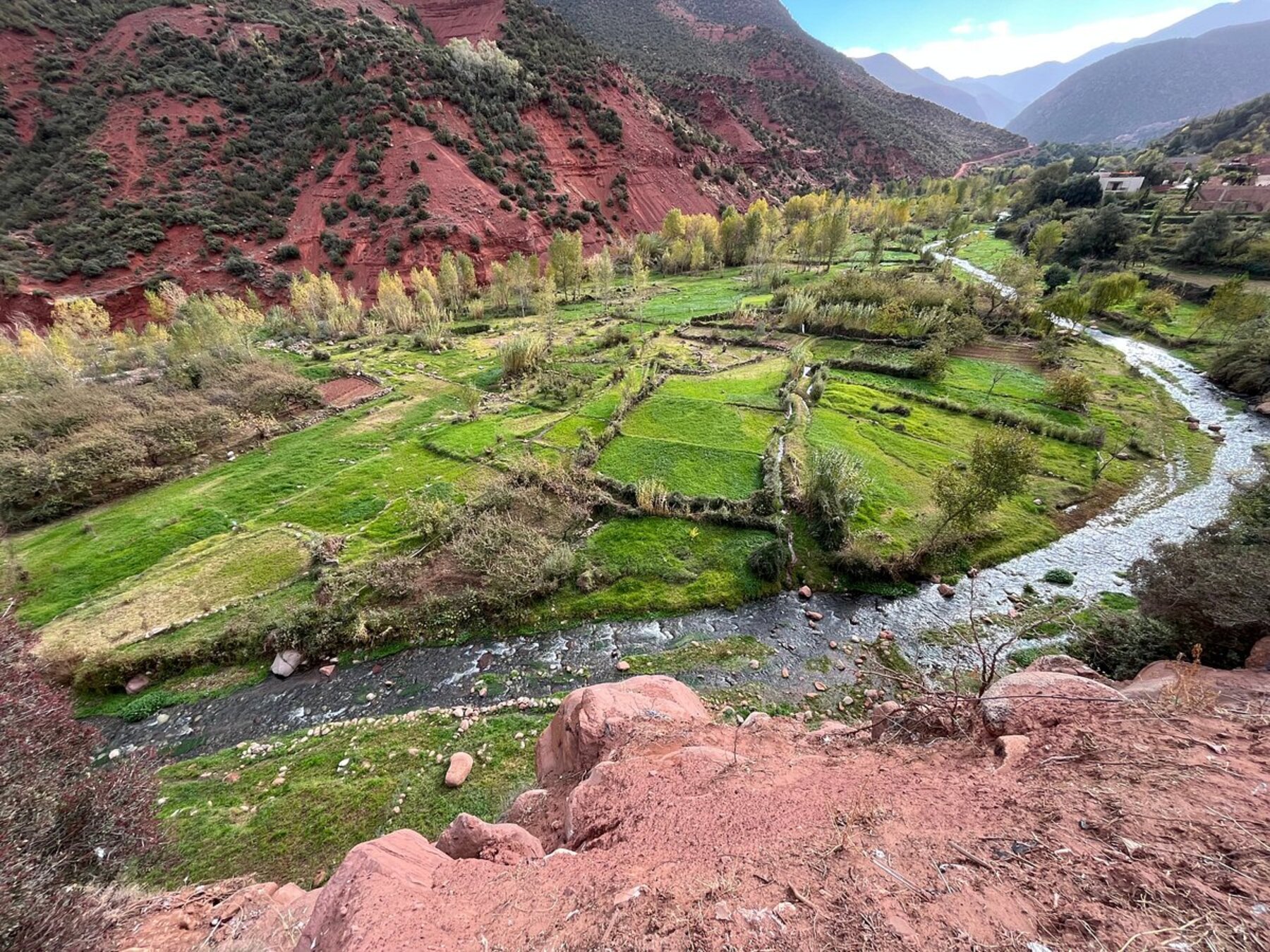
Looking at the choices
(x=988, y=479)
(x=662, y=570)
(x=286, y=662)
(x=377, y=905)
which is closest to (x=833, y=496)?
(x=988, y=479)

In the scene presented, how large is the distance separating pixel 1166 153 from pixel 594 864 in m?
177

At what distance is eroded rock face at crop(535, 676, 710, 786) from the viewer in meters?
9.80

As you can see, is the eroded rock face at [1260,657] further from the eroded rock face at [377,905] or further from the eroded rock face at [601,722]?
the eroded rock face at [377,905]

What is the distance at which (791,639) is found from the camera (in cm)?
1697

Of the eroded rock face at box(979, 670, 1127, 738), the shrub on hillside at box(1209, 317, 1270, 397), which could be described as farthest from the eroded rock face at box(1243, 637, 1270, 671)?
the shrub on hillside at box(1209, 317, 1270, 397)

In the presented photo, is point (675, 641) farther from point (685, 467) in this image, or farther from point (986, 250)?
point (986, 250)

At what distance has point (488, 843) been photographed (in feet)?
25.8

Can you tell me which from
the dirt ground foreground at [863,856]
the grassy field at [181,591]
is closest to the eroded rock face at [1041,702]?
the dirt ground foreground at [863,856]

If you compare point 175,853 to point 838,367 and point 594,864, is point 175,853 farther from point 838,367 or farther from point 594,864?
point 838,367

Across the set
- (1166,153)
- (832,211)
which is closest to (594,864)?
(832,211)

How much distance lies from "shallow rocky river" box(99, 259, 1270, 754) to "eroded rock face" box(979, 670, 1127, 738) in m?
6.60

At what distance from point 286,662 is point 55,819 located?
9488 mm

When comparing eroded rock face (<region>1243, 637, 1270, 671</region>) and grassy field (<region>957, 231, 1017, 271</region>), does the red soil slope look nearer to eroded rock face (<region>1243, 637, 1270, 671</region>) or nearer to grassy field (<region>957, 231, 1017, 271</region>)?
grassy field (<region>957, 231, 1017, 271</region>)

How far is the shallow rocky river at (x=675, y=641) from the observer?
14898mm
